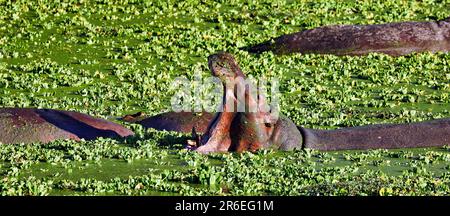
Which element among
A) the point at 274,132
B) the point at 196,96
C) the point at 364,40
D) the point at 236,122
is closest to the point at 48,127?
the point at 236,122

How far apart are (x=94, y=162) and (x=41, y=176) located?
66cm

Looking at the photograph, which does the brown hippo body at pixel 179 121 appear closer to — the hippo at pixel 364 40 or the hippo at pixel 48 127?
the hippo at pixel 48 127

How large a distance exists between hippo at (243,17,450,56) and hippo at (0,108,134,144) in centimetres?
555

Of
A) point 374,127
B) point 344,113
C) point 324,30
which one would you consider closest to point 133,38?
point 324,30

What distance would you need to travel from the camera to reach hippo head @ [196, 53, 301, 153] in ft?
35.6

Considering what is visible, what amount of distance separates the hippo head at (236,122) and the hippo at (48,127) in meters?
1.33

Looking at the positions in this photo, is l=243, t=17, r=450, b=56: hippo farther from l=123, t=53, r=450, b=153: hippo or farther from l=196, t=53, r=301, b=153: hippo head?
l=196, t=53, r=301, b=153: hippo head

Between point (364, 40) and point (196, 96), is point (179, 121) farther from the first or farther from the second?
point (364, 40)

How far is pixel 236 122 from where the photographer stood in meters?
11.2

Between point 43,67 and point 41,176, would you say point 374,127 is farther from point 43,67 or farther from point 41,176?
point 43,67

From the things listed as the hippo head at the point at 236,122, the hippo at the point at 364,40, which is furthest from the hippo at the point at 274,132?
the hippo at the point at 364,40

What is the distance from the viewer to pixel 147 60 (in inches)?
679

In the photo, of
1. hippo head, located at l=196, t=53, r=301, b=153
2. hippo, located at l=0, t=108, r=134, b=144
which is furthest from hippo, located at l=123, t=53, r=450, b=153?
hippo, located at l=0, t=108, r=134, b=144

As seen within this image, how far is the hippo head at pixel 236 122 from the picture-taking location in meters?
10.8
